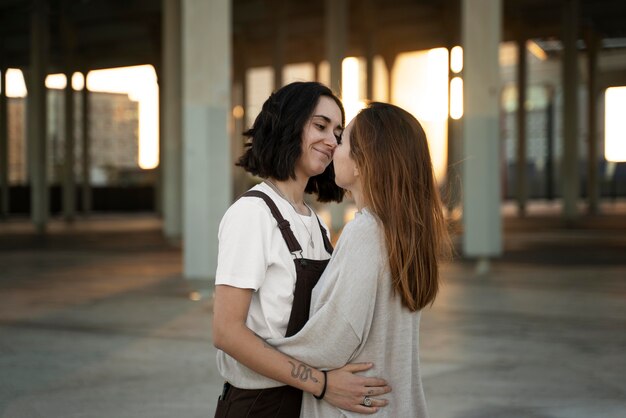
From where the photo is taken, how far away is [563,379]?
20.5ft

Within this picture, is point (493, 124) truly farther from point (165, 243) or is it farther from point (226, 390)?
point (226, 390)

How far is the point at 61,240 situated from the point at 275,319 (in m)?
20.1

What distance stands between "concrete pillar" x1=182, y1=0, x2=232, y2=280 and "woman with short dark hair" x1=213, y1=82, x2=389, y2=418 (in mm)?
7872

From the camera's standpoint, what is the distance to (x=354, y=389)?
2.43m

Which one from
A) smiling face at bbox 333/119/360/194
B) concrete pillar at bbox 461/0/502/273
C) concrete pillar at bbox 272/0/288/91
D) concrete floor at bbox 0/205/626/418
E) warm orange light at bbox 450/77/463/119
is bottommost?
concrete floor at bbox 0/205/626/418

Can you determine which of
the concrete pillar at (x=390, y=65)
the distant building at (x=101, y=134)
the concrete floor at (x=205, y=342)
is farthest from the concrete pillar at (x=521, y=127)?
the distant building at (x=101, y=134)

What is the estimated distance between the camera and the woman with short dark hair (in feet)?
8.12

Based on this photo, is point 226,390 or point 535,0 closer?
point 226,390

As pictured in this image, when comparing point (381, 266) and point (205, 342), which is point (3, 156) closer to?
point (205, 342)

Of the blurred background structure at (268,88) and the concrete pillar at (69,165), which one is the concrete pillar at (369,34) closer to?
the blurred background structure at (268,88)

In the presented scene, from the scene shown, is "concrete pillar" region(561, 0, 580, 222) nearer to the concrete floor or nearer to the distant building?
the concrete floor

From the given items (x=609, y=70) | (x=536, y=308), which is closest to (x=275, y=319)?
(x=536, y=308)

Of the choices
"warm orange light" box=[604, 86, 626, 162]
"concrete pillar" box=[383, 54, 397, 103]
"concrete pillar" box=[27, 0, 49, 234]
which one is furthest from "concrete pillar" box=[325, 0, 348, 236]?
"warm orange light" box=[604, 86, 626, 162]

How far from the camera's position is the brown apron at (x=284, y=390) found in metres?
2.58
